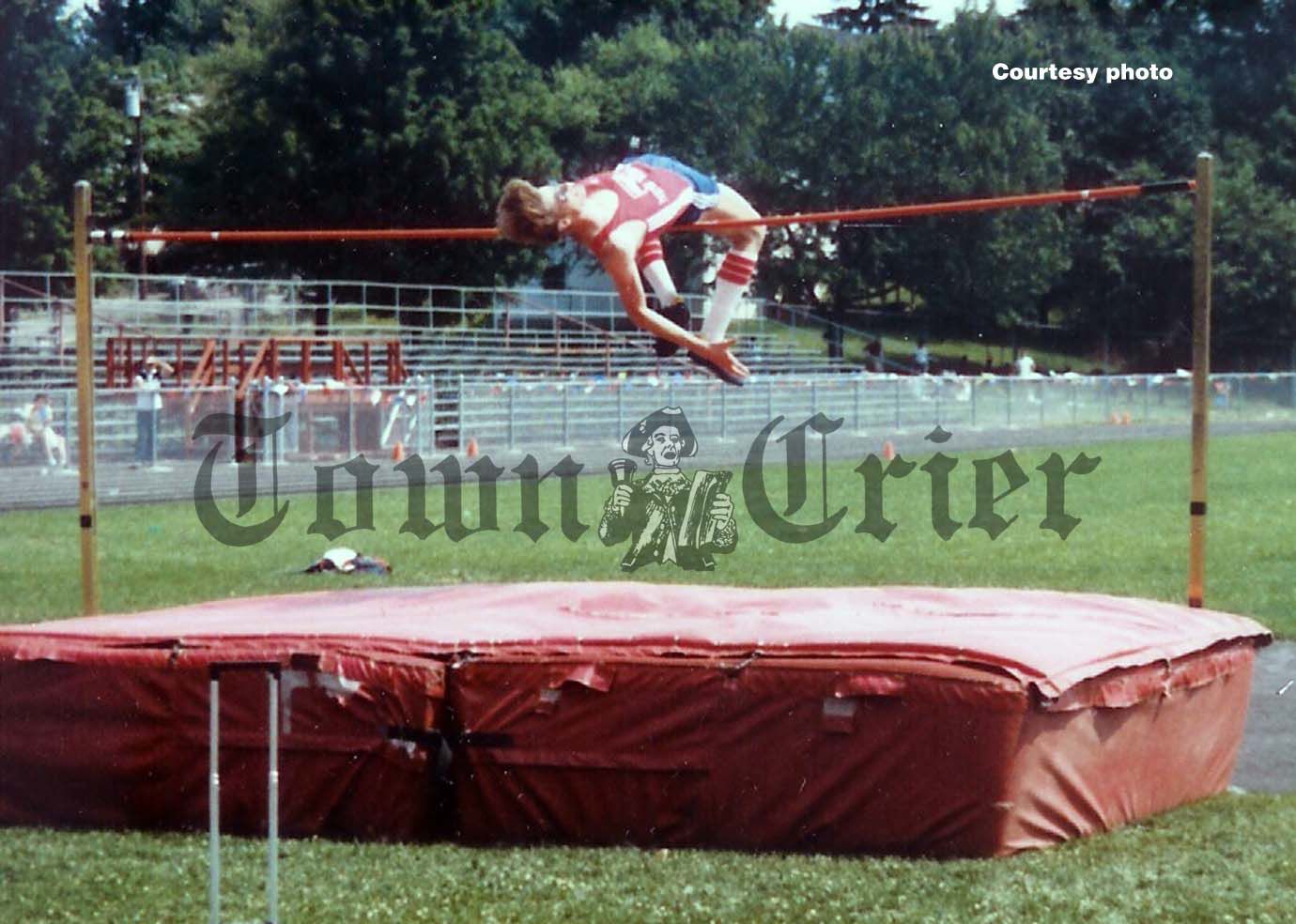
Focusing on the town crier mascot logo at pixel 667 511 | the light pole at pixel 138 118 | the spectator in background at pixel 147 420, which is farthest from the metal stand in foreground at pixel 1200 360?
the spectator in background at pixel 147 420

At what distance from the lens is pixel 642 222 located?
804 cm

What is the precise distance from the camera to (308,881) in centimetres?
521

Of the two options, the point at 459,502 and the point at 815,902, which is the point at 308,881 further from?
the point at 459,502

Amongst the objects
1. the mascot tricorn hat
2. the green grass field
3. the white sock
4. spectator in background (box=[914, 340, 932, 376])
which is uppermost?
the white sock

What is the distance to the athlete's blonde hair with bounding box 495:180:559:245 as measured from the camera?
7797 mm

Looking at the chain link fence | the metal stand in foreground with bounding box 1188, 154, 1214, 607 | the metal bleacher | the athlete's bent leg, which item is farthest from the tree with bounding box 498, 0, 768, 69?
the metal stand in foreground with bounding box 1188, 154, 1214, 607

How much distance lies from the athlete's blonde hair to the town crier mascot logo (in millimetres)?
6251

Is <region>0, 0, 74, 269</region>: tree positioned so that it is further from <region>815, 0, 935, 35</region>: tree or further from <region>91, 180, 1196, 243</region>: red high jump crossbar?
<region>91, 180, 1196, 243</region>: red high jump crossbar

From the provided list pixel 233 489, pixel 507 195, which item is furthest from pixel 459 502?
pixel 507 195

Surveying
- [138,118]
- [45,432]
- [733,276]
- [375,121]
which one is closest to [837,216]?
[733,276]

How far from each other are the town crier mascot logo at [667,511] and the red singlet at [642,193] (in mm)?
6018

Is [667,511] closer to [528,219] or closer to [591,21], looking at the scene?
[591,21]

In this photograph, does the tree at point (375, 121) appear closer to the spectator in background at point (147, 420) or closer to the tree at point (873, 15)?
the spectator in background at point (147, 420)

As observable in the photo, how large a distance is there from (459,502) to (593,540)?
3.22 metres
